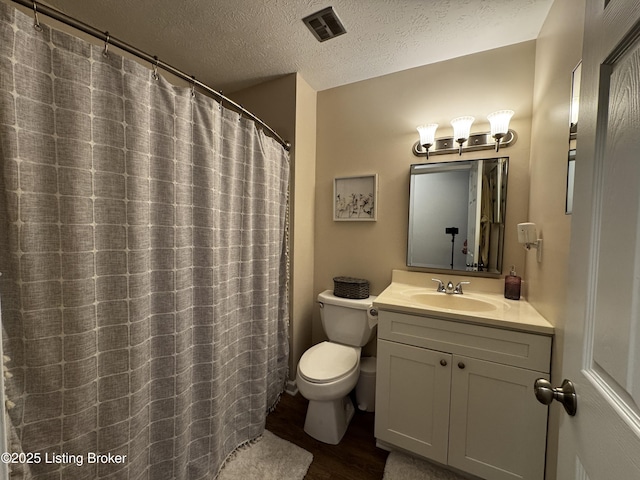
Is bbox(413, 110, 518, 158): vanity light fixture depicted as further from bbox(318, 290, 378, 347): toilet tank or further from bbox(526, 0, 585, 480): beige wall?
bbox(318, 290, 378, 347): toilet tank

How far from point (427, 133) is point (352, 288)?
1172mm

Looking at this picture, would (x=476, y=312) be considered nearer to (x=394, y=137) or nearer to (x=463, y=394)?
(x=463, y=394)

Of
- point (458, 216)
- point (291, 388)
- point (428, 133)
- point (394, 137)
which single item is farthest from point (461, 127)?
point (291, 388)

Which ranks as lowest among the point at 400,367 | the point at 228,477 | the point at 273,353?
the point at 228,477

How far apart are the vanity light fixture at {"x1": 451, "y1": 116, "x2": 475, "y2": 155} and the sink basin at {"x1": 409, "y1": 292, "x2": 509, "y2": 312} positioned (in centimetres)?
98

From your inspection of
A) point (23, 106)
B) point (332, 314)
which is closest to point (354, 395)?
point (332, 314)

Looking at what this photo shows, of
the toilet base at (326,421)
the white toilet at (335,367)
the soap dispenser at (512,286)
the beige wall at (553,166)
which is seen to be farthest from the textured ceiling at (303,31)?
the toilet base at (326,421)

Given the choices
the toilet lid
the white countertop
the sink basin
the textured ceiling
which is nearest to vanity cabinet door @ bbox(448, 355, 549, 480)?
the white countertop

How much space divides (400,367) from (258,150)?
146 centimetres

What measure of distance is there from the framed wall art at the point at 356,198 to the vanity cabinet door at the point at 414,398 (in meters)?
0.95

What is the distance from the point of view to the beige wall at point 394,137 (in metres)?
1.56

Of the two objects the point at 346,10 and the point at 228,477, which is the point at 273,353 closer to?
the point at 228,477

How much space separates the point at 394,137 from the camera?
6.10 feet

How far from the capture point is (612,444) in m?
0.42
